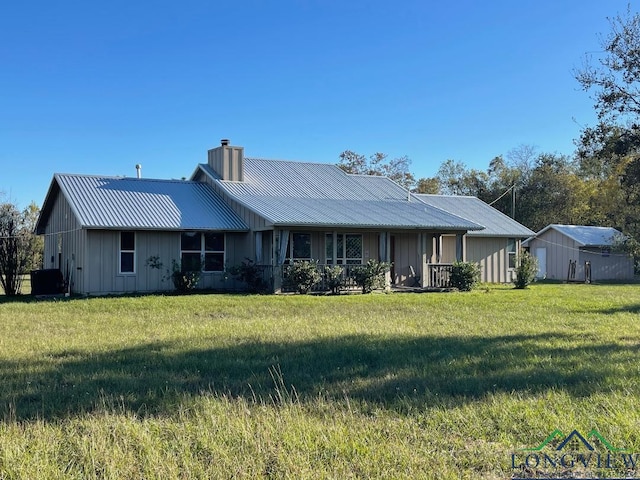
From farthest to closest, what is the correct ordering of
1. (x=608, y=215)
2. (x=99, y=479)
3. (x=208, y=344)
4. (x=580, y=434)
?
(x=608, y=215), (x=208, y=344), (x=580, y=434), (x=99, y=479)

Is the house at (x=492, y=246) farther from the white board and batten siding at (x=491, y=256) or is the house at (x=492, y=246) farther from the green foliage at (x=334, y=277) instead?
the green foliage at (x=334, y=277)

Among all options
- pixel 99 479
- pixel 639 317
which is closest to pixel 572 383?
pixel 99 479

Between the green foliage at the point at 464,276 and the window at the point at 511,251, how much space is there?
24.3 feet

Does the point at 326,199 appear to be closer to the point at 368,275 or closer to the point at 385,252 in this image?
the point at 385,252

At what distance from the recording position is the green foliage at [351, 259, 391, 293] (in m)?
21.0

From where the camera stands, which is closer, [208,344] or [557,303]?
[208,344]

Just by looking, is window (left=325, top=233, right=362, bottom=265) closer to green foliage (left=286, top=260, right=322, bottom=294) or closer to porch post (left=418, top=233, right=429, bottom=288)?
green foliage (left=286, top=260, right=322, bottom=294)

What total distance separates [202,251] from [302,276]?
419 cm

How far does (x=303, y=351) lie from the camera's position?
8.88m

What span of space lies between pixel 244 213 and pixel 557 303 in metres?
11.5

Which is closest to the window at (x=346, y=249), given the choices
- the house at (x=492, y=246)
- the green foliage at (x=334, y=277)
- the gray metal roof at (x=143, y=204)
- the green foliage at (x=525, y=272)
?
the green foliage at (x=334, y=277)

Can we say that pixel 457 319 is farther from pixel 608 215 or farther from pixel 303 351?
pixel 608 215

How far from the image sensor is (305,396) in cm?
625

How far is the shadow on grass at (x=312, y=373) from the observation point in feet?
20.2
